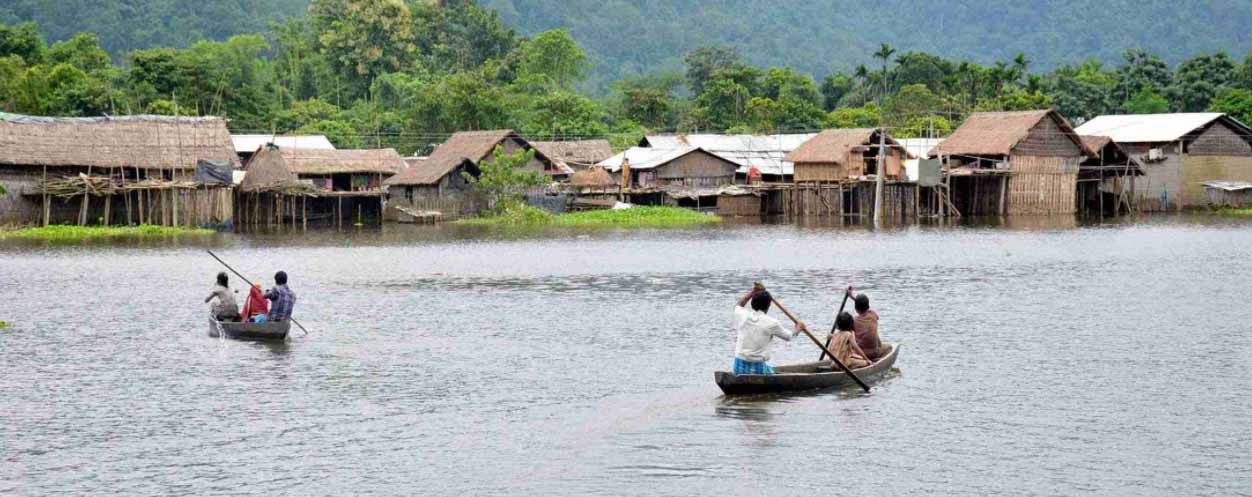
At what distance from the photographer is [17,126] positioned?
4622cm

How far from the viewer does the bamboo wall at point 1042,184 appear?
52906 millimetres

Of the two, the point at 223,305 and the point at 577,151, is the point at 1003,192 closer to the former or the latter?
the point at 577,151

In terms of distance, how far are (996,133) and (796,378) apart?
1545 inches

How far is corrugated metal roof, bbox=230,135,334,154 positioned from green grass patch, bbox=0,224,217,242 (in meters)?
10.3

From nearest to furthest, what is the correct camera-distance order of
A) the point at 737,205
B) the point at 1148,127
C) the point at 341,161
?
the point at 1148,127 → the point at 341,161 → the point at 737,205

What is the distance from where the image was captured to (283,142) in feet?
197

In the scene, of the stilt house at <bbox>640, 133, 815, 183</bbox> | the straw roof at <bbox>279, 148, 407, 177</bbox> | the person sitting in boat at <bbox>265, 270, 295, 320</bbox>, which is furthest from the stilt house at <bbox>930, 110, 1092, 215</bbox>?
the person sitting in boat at <bbox>265, 270, 295, 320</bbox>

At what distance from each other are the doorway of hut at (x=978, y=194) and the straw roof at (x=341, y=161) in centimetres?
2223

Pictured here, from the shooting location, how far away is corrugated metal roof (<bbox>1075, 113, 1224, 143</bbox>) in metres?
53.6

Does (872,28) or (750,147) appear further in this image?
(872,28)

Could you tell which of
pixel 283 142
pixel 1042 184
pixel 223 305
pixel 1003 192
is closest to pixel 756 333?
pixel 223 305

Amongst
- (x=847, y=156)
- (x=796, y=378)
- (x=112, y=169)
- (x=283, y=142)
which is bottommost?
(x=796, y=378)

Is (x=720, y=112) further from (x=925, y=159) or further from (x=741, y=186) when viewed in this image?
(x=925, y=159)

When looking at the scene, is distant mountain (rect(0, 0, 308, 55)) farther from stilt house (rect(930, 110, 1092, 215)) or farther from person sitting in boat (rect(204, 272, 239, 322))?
person sitting in boat (rect(204, 272, 239, 322))
